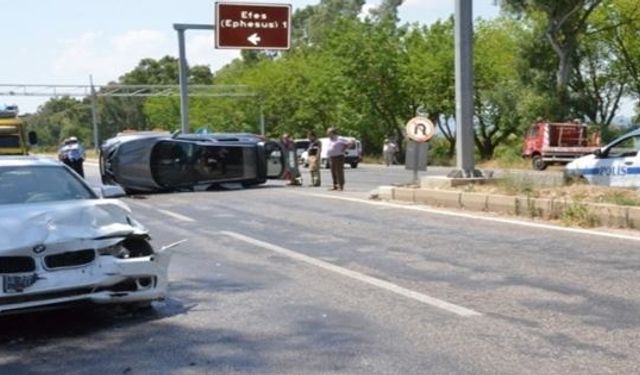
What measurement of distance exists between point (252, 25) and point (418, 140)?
10.6m

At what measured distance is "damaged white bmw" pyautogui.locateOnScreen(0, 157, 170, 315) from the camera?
20.3 ft

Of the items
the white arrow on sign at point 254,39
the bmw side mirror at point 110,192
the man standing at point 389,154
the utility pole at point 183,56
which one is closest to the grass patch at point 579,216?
the bmw side mirror at point 110,192

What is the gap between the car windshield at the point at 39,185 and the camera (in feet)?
24.7

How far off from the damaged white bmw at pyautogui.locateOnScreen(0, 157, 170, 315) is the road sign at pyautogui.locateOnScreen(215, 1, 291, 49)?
66.6 feet

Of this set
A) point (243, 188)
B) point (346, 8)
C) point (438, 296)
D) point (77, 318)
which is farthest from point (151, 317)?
point (346, 8)

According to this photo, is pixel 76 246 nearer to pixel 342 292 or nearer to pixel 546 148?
pixel 342 292

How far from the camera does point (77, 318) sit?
7074mm

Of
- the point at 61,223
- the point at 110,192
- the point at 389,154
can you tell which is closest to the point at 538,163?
the point at 389,154

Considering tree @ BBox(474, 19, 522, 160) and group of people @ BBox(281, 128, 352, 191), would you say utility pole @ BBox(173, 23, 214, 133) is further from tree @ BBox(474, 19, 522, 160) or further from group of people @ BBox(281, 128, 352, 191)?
tree @ BBox(474, 19, 522, 160)

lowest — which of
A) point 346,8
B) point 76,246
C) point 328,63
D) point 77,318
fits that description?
point 77,318

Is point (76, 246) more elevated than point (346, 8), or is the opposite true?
point (346, 8)

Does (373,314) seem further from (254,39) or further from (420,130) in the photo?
(254,39)

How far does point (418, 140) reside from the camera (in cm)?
1878

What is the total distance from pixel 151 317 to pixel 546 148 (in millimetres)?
32550
